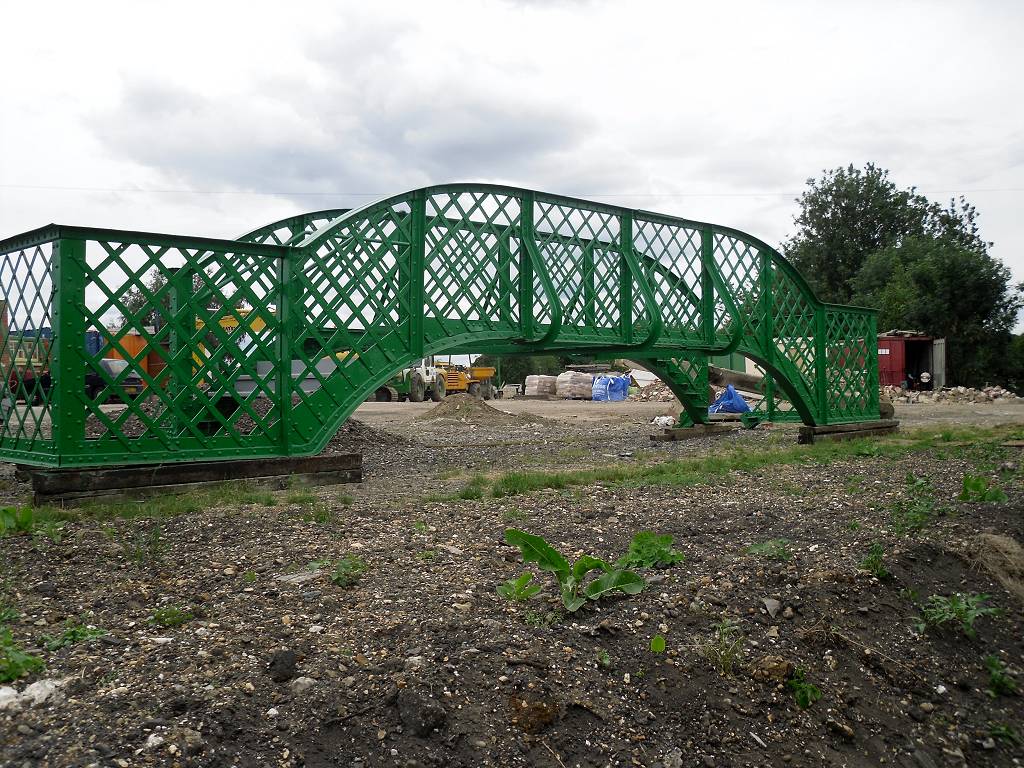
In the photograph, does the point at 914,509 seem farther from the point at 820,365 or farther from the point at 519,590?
the point at 820,365

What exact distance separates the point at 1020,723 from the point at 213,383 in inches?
219

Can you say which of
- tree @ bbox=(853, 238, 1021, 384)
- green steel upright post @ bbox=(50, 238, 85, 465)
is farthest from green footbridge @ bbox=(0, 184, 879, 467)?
tree @ bbox=(853, 238, 1021, 384)

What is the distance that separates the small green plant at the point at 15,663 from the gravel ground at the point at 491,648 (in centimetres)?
4

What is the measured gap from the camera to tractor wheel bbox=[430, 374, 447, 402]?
27672mm

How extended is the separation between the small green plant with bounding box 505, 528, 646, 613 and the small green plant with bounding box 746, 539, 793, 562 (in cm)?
83

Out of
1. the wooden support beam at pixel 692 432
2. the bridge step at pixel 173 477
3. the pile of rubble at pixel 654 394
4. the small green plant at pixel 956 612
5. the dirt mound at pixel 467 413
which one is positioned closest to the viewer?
the small green plant at pixel 956 612

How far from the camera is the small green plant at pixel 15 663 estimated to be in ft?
7.79

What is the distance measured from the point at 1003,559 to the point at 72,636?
3.98 m

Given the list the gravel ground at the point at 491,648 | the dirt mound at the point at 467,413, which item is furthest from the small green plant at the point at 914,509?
the dirt mound at the point at 467,413

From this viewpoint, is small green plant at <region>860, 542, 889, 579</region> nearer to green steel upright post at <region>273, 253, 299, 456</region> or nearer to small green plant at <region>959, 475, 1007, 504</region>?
small green plant at <region>959, 475, 1007, 504</region>

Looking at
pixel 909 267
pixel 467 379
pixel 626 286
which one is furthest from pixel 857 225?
pixel 626 286

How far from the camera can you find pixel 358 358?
289 inches

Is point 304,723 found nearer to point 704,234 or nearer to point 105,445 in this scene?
point 105,445

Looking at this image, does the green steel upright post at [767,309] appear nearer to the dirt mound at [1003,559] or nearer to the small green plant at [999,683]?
the dirt mound at [1003,559]
